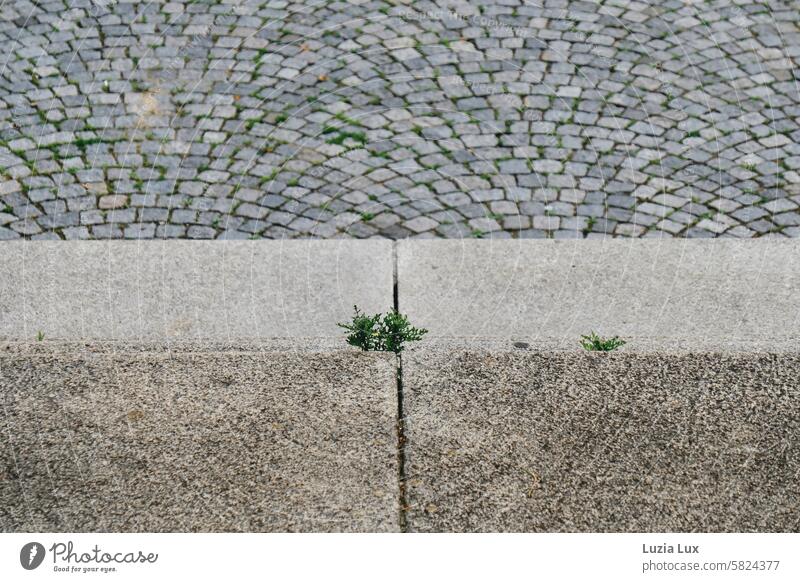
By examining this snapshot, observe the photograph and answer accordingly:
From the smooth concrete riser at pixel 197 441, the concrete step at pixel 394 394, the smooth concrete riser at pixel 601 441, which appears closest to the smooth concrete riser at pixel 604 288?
the concrete step at pixel 394 394

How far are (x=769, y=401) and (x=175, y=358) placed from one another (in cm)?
205

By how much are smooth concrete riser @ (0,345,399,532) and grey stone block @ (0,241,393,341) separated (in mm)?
536

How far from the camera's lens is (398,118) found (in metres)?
5.73

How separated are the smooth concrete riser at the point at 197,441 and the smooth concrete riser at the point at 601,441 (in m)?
0.17

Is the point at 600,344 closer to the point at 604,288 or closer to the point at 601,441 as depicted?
the point at 604,288

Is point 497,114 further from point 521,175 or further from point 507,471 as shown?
point 507,471

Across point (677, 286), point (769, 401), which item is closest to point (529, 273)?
point (677, 286)

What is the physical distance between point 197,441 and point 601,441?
127cm

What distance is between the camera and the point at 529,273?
461cm

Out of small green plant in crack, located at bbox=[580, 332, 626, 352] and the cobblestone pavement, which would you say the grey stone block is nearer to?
the cobblestone pavement

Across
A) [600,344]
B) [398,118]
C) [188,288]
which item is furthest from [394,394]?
[398,118]

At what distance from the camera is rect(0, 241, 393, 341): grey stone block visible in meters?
4.22
